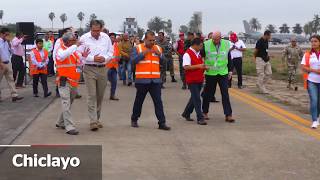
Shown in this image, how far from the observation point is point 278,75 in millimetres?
26172

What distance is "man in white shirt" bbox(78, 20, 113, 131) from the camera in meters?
9.73

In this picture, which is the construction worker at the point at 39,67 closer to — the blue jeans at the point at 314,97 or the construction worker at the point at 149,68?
the construction worker at the point at 149,68

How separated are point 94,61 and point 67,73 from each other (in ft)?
1.67

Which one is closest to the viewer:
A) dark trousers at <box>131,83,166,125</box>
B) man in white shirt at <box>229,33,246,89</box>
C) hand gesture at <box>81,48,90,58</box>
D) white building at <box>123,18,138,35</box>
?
hand gesture at <box>81,48,90,58</box>

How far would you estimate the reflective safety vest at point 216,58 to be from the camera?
10906 millimetres

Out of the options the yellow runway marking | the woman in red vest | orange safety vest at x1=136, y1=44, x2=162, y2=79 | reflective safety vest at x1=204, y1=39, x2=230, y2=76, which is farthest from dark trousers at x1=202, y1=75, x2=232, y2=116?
orange safety vest at x1=136, y1=44, x2=162, y2=79

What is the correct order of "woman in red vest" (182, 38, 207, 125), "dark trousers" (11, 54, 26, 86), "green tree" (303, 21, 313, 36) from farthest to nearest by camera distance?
"green tree" (303, 21, 313, 36), "dark trousers" (11, 54, 26, 86), "woman in red vest" (182, 38, 207, 125)

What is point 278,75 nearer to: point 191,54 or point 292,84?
point 292,84

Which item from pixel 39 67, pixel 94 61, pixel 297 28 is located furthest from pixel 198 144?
pixel 297 28

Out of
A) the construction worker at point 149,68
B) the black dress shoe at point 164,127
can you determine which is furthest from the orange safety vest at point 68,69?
the black dress shoe at point 164,127

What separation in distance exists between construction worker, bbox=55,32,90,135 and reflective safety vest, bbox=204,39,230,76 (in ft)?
8.19

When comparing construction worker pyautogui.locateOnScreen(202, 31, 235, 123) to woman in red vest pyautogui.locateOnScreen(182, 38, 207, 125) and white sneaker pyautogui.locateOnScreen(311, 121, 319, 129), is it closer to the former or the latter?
woman in red vest pyautogui.locateOnScreen(182, 38, 207, 125)

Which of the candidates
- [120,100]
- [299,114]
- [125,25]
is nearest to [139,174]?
[299,114]

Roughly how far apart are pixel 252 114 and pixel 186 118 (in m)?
1.67
